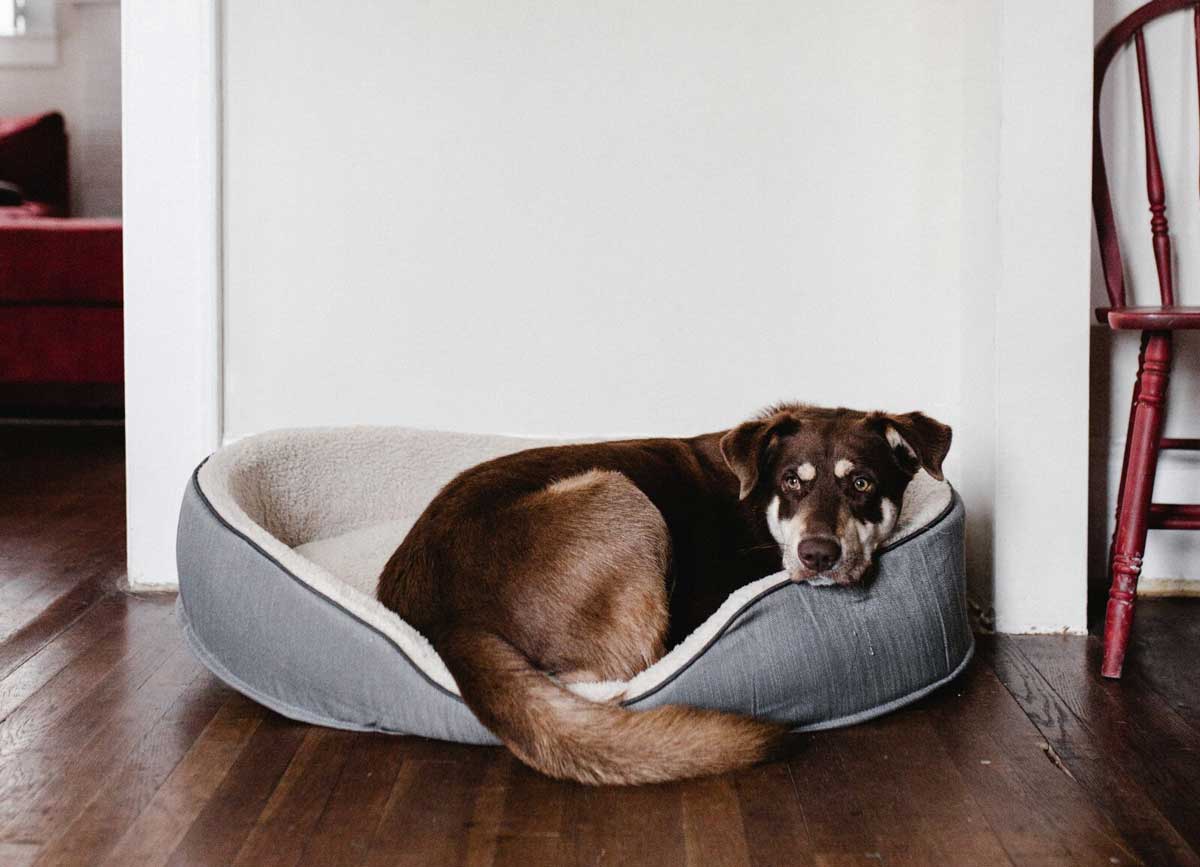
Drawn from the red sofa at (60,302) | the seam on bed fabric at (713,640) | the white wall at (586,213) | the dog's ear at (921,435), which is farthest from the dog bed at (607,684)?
the red sofa at (60,302)

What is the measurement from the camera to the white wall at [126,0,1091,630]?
308cm

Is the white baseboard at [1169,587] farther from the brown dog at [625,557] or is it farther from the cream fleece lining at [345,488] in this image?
Answer: the brown dog at [625,557]

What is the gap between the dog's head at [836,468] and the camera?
220 centimetres

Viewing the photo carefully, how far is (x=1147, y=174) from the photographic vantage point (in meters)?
2.99

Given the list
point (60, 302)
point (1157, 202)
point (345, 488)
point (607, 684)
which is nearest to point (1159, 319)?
point (1157, 202)

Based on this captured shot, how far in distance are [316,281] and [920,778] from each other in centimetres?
196

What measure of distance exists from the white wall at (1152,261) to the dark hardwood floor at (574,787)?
592 mm

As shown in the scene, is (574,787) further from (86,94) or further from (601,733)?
(86,94)

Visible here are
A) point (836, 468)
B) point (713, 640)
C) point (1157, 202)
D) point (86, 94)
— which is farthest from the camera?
point (86, 94)

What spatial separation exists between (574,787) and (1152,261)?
84.8 inches

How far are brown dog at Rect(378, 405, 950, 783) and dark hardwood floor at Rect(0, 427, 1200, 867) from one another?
10cm

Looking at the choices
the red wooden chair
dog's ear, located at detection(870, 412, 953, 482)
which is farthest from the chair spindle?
dog's ear, located at detection(870, 412, 953, 482)

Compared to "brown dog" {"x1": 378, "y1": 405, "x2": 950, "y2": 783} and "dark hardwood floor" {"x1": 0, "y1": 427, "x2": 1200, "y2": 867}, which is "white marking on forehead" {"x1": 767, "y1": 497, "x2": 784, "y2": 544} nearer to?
"brown dog" {"x1": 378, "y1": 405, "x2": 950, "y2": 783}

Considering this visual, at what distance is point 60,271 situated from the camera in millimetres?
5324
